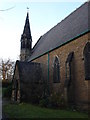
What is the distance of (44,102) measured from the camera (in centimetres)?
1437

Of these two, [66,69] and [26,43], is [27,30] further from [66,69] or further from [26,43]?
[66,69]

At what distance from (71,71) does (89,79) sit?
2111 mm

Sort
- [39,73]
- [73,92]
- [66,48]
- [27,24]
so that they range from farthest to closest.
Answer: [27,24] → [39,73] → [66,48] → [73,92]

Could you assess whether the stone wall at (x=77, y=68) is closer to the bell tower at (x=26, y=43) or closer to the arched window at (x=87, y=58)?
the arched window at (x=87, y=58)

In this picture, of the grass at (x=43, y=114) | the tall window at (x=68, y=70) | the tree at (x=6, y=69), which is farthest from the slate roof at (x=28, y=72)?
the tree at (x=6, y=69)

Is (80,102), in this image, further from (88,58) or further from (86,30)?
(86,30)

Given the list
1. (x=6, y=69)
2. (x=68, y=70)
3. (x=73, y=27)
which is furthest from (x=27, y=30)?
(x=6, y=69)

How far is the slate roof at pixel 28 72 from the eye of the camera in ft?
60.7

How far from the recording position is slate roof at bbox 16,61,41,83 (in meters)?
18.5

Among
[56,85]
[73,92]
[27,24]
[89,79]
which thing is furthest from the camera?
[27,24]

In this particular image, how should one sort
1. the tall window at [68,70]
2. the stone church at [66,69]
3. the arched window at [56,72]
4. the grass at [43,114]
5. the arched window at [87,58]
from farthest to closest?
1. the arched window at [56,72]
2. the tall window at [68,70]
3. the stone church at [66,69]
4. the arched window at [87,58]
5. the grass at [43,114]

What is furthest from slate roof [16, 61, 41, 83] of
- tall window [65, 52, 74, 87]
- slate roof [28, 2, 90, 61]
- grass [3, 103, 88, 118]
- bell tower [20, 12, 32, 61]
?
bell tower [20, 12, 32, 61]

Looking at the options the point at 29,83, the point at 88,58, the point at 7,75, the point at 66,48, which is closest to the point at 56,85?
the point at 29,83

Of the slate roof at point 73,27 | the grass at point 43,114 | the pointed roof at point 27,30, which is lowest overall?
the grass at point 43,114
